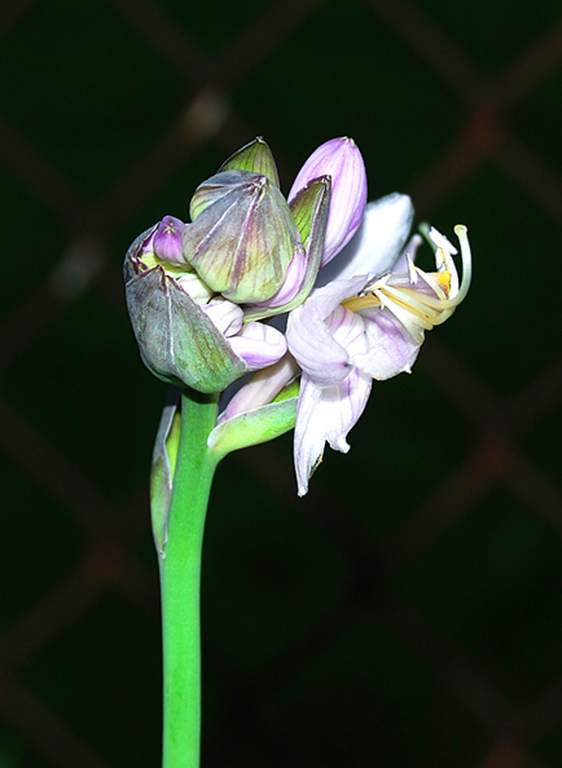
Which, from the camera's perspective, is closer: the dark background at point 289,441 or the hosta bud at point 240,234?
the hosta bud at point 240,234

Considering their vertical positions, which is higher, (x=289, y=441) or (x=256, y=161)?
(x=256, y=161)

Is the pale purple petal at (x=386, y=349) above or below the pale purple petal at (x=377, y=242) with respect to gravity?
below

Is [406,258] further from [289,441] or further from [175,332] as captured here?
[289,441]

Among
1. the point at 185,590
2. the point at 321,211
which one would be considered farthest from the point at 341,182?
the point at 185,590

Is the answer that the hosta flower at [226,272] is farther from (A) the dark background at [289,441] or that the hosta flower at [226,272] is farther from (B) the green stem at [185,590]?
(A) the dark background at [289,441]

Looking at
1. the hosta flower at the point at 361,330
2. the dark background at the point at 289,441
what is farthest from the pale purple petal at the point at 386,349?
the dark background at the point at 289,441

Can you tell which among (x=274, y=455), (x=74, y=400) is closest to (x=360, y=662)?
(x=274, y=455)
